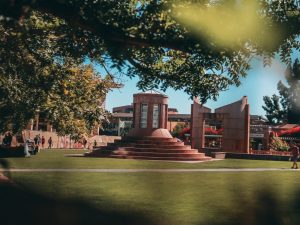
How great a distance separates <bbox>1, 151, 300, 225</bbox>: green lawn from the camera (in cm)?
845

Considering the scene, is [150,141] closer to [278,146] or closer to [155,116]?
[155,116]

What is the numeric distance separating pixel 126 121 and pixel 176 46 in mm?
110799

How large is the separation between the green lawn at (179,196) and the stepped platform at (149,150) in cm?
1220

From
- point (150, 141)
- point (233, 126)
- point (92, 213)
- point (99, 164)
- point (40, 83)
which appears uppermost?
point (40, 83)

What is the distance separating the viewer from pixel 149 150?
95.8 ft

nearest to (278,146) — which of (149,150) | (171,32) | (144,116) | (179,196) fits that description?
(144,116)

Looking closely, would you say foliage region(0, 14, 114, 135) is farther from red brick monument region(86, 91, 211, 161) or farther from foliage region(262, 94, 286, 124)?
foliage region(262, 94, 286, 124)

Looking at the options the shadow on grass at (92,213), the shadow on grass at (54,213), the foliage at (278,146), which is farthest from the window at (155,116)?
the shadow on grass at (54,213)

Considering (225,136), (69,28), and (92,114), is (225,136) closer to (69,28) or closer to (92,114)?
(92,114)

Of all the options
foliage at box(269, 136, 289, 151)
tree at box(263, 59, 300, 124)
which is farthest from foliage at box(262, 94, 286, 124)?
foliage at box(269, 136, 289, 151)

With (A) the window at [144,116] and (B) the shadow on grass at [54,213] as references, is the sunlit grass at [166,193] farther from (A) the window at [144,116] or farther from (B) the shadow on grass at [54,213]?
(A) the window at [144,116]

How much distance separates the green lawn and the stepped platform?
12198 millimetres

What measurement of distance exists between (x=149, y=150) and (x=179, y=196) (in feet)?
59.8

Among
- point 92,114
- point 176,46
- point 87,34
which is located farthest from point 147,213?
point 92,114
